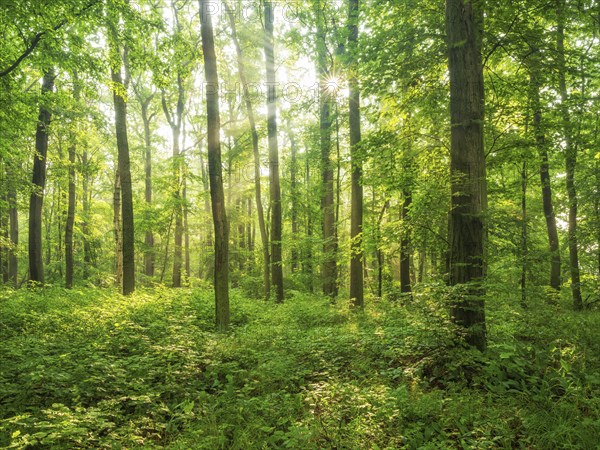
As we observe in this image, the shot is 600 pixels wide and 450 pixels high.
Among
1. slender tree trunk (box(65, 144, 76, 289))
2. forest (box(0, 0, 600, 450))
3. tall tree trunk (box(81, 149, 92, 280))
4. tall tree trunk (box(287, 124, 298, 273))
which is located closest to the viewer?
forest (box(0, 0, 600, 450))

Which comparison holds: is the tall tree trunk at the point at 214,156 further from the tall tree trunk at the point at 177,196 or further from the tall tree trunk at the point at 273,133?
the tall tree trunk at the point at 177,196

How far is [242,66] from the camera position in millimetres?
15430

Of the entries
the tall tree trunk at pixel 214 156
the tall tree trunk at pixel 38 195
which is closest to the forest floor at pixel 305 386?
the tall tree trunk at pixel 214 156

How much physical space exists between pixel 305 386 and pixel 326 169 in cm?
1123

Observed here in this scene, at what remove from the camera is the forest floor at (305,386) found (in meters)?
3.61

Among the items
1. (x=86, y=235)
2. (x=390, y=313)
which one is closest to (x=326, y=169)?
(x=390, y=313)

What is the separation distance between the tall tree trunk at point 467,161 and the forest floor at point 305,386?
1.84 feet

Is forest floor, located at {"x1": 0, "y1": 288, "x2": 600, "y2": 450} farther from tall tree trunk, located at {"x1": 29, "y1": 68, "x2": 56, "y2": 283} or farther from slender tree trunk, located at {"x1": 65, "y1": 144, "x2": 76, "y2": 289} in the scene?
slender tree trunk, located at {"x1": 65, "y1": 144, "x2": 76, "y2": 289}

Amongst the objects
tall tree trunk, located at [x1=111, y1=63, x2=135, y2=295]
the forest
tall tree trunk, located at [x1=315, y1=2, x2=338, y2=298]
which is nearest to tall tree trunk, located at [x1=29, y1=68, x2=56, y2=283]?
the forest

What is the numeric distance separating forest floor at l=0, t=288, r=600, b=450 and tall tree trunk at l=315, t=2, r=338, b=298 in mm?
6511

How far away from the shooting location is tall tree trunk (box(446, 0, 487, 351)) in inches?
209

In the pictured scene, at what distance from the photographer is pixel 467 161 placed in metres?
5.43

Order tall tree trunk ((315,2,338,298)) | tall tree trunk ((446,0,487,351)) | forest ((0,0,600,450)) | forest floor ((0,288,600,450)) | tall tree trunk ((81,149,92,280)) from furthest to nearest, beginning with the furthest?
tall tree trunk ((81,149,92,280)) < tall tree trunk ((315,2,338,298)) < tall tree trunk ((446,0,487,351)) < forest ((0,0,600,450)) < forest floor ((0,288,600,450))

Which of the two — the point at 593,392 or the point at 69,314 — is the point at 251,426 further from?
the point at 69,314
